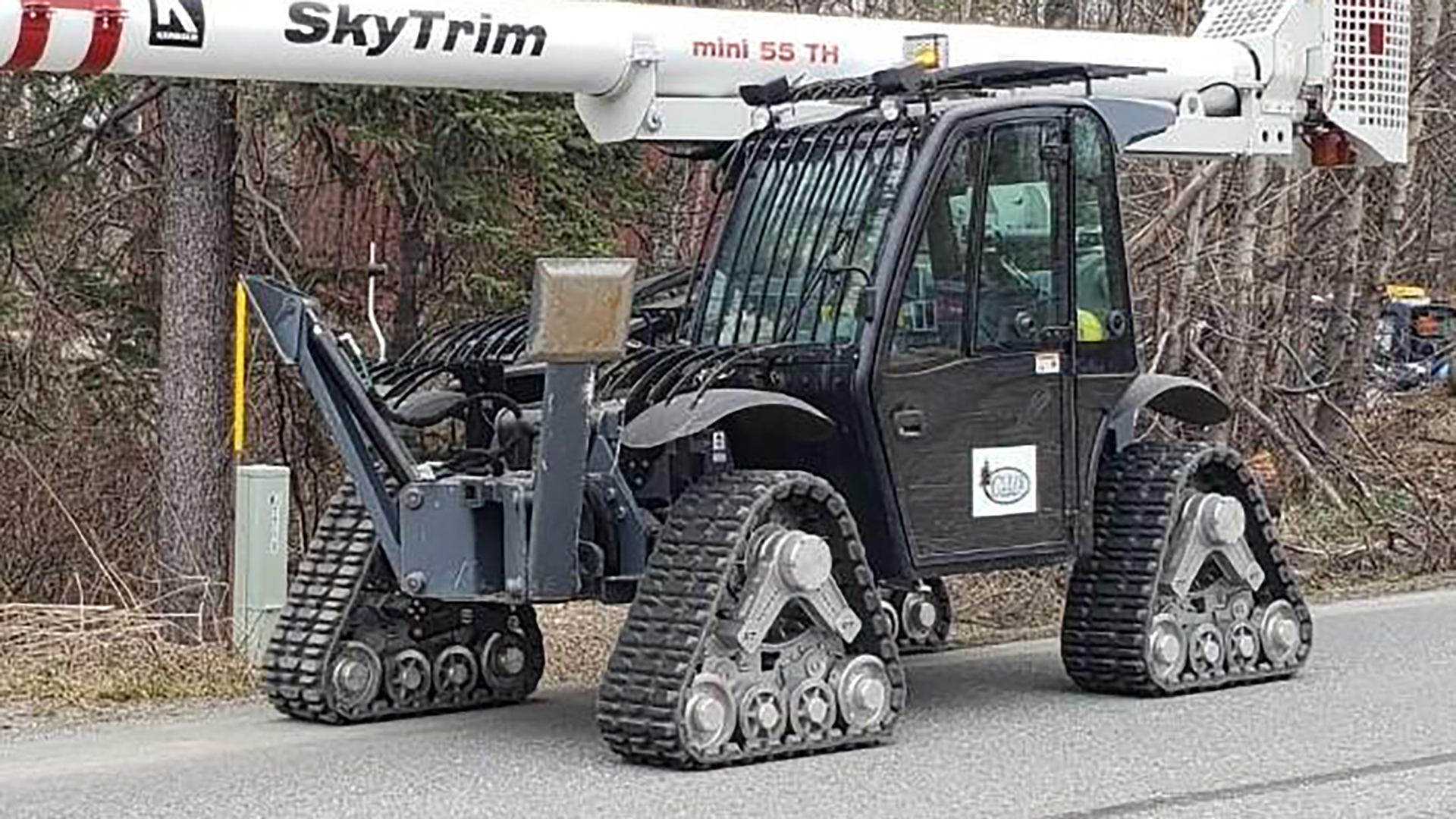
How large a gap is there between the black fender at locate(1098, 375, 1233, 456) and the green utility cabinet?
370 cm

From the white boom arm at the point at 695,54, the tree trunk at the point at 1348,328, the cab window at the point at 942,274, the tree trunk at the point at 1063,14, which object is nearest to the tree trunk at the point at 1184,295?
the tree trunk at the point at 1063,14

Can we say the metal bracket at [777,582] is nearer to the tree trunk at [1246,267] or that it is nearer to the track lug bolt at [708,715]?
the track lug bolt at [708,715]

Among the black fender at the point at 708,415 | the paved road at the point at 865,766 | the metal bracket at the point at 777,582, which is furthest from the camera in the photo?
Result: the black fender at the point at 708,415

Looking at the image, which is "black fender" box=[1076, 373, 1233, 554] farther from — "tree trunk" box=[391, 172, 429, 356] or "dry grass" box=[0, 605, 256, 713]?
"tree trunk" box=[391, 172, 429, 356]

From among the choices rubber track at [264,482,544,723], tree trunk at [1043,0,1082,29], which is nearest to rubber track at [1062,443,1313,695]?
rubber track at [264,482,544,723]

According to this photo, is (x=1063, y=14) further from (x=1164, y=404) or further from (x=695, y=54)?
(x=695, y=54)

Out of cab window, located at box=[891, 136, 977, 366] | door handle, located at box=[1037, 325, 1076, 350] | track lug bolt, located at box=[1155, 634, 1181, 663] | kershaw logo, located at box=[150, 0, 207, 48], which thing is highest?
kershaw logo, located at box=[150, 0, 207, 48]

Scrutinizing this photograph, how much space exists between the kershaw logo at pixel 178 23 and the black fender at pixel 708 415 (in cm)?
209

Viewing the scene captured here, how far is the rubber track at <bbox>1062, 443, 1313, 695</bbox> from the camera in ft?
35.6

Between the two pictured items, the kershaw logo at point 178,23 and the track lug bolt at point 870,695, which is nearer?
the kershaw logo at point 178,23

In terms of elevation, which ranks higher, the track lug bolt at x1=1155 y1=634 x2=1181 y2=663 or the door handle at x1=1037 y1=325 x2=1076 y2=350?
the door handle at x1=1037 y1=325 x2=1076 y2=350

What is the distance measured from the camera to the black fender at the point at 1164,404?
11.1 metres

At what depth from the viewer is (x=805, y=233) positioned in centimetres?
1040

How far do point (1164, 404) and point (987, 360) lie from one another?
156cm
